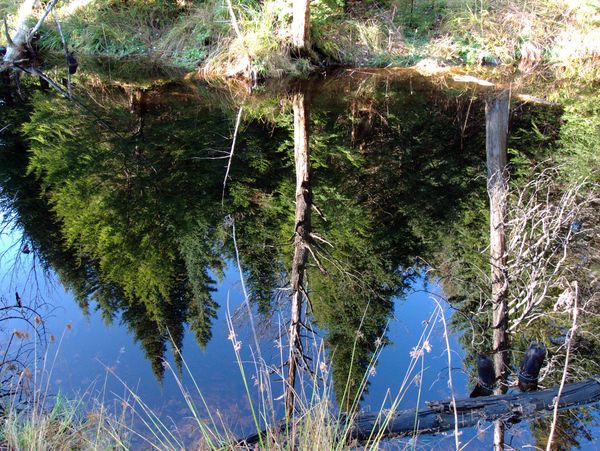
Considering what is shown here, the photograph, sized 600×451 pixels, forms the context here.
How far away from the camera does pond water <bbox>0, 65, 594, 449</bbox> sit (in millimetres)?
4316

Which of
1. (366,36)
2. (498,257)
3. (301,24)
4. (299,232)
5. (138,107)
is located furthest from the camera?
(366,36)

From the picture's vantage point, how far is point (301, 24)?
12430 millimetres

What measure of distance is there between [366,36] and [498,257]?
32.6 ft

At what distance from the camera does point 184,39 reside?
14695mm

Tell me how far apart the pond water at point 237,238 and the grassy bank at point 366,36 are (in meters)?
2.30

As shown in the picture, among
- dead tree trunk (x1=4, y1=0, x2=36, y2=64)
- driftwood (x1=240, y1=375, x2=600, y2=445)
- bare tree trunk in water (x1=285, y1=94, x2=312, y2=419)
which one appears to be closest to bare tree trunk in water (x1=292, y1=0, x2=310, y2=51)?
bare tree trunk in water (x1=285, y1=94, x2=312, y2=419)

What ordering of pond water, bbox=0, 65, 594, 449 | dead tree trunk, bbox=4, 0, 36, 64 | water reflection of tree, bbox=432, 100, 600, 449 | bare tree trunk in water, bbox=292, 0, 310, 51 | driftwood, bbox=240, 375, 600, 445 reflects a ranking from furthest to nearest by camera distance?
dead tree trunk, bbox=4, 0, 36, 64, bare tree trunk in water, bbox=292, 0, 310, 51, pond water, bbox=0, 65, 594, 449, water reflection of tree, bbox=432, 100, 600, 449, driftwood, bbox=240, 375, 600, 445

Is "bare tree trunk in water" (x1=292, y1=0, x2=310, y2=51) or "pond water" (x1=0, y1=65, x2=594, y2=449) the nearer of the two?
"pond water" (x1=0, y1=65, x2=594, y2=449)

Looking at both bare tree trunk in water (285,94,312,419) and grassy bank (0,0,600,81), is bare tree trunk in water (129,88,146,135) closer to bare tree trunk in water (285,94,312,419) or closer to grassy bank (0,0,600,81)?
grassy bank (0,0,600,81)

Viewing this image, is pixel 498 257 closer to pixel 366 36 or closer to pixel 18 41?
pixel 366 36

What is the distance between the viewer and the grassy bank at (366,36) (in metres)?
12.7

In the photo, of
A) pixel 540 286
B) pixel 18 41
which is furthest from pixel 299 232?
pixel 18 41

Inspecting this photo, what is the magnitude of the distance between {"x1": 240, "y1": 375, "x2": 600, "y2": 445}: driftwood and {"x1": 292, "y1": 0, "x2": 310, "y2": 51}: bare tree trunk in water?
33.9 feet

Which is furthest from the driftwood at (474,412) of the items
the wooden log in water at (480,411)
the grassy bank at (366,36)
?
the grassy bank at (366,36)
